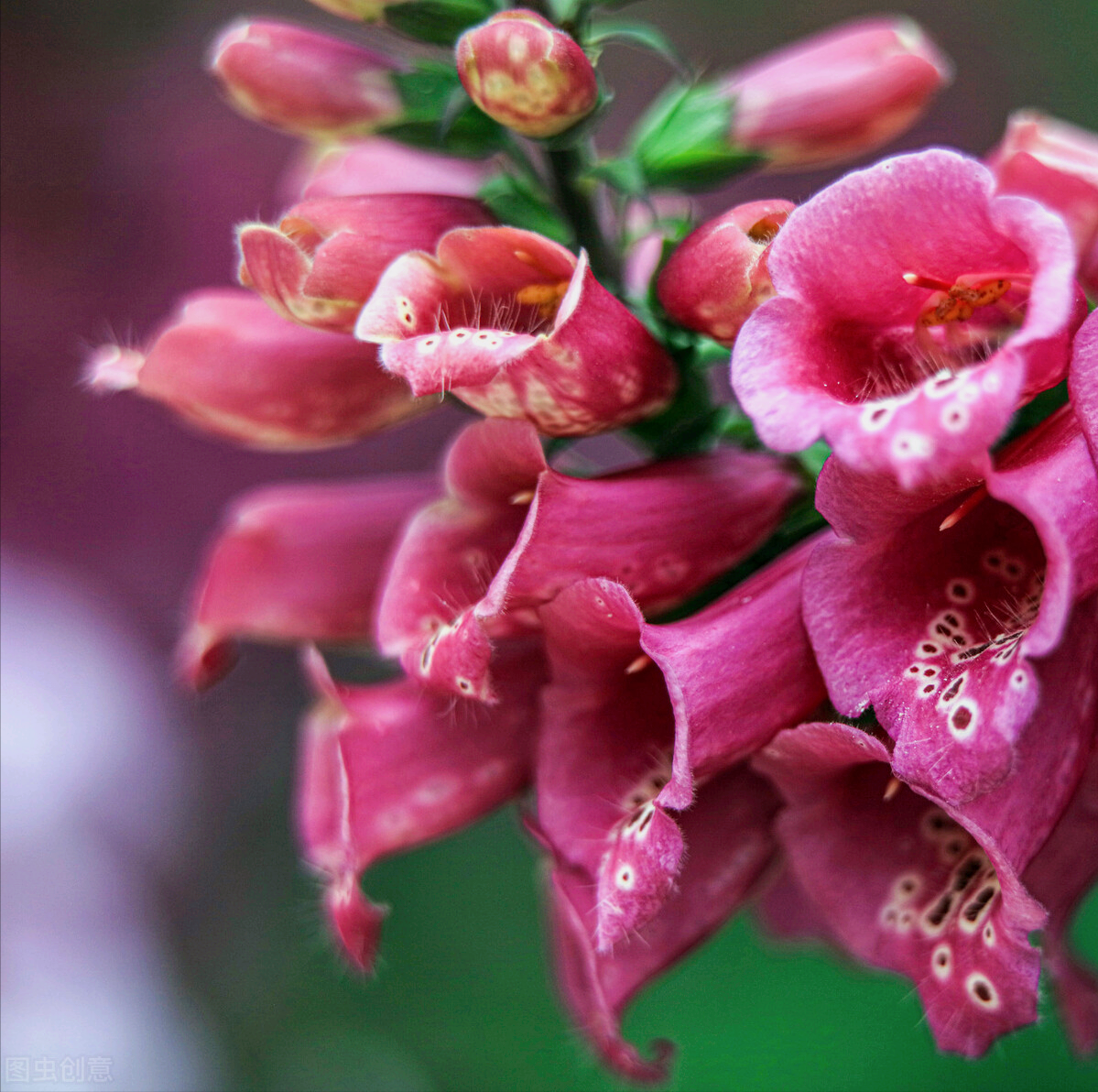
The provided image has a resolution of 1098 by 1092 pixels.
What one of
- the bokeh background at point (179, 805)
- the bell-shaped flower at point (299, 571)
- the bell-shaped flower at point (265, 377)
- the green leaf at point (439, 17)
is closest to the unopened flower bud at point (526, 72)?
the green leaf at point (439, 17)

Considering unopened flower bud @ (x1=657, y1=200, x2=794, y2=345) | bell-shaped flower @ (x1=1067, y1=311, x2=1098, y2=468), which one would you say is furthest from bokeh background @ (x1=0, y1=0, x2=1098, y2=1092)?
bell-shaped flower @ (x1=1067, y1=311, x2=1098, y2=468)

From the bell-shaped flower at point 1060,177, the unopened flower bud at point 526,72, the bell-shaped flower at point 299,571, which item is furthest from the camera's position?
the bell-shaped flower at point 299,571

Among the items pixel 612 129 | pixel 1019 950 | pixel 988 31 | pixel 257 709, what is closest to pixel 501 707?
pixel 1019 950

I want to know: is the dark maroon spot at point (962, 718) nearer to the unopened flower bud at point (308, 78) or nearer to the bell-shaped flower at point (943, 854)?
the bell-shaped flower at point (943, 854)

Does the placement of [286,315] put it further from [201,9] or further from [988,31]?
[988,31]

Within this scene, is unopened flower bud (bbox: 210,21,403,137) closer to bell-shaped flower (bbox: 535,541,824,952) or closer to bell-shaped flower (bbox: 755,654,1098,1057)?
bell-shaped flower (bbox: 535,541,824,952)
